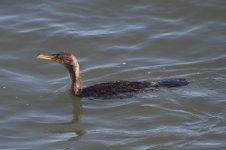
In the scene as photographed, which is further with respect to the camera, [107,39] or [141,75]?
[107,39]

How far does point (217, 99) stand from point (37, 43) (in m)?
4.64

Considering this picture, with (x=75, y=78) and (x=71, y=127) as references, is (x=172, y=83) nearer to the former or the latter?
(x=75, y=78)

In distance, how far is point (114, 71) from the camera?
47.1 feet

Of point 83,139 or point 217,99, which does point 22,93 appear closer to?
point 83,139

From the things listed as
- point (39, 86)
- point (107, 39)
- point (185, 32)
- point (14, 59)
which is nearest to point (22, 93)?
point (39, 86)

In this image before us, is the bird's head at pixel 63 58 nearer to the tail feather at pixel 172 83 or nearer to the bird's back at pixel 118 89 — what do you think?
the bird's back at pixel 118 89

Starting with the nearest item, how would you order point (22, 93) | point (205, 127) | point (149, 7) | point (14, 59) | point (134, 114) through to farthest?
point (205, 127) → point (134, 114) → point (22, 93) → point (14, 59) → point (149, 7)

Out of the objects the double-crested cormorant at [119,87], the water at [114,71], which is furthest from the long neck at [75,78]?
the water at [114,71]

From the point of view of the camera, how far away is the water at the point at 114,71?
461 inches

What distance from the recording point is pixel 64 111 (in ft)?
42.4

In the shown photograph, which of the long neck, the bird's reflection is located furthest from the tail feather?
the bird's reflection

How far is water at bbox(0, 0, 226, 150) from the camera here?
1172cm

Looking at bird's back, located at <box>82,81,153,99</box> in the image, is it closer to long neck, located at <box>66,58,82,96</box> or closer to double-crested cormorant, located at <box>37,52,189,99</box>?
double-crested cormorant, located at <box>37,52,189,99</box>

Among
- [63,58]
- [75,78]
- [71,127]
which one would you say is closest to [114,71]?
[75,78]
